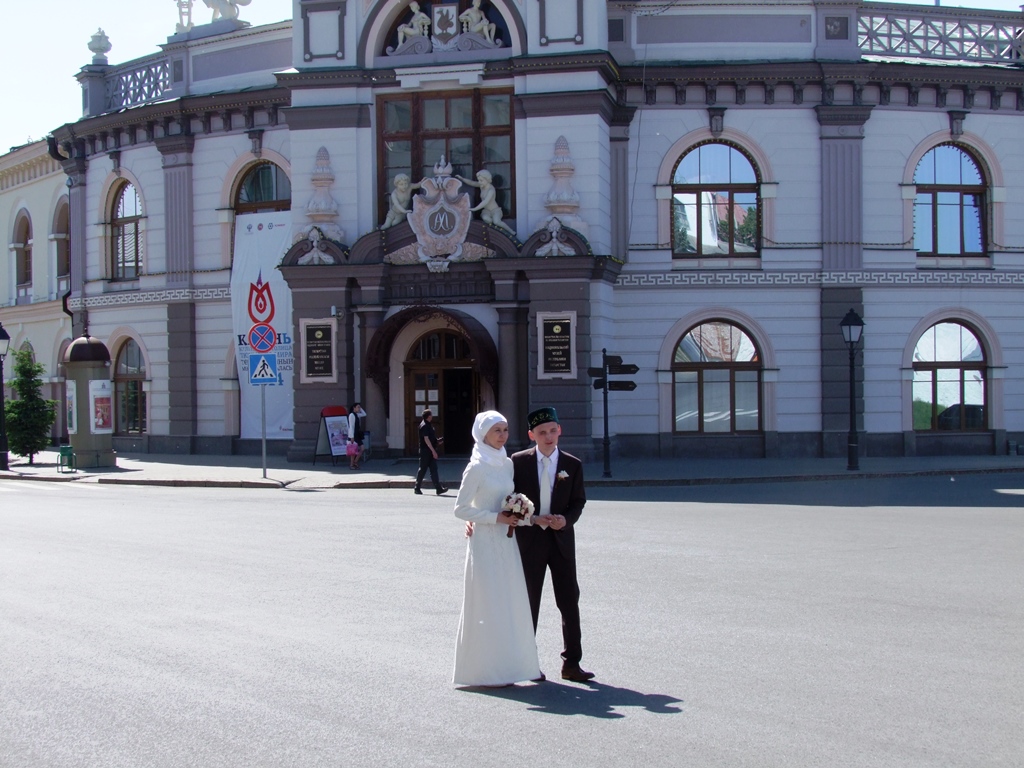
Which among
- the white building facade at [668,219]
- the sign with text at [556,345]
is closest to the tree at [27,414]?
the white building facade at [668,219]

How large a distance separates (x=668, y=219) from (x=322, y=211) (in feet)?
Result: 27.1

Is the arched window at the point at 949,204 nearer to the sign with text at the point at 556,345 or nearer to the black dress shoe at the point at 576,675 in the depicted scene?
the sign with text at the point at 556,345

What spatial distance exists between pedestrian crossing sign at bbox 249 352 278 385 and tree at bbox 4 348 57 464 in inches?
371

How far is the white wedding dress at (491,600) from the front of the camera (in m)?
7.48

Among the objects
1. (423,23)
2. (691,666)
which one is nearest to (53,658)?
(691,666)

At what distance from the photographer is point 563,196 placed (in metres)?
26.6

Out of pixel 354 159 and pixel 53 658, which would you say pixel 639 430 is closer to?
pixel 354 159

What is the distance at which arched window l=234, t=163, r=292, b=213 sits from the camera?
1232 inches

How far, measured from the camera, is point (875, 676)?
24.9 ft

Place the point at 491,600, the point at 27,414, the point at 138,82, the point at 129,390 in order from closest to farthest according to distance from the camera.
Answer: the point at 491,600 → the point at 27,414 → the point at 138,82 → the point at 129,390

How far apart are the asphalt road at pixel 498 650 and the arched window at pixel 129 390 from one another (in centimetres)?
1829

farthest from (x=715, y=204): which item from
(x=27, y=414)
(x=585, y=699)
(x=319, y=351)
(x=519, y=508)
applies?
(x=585, y=699)

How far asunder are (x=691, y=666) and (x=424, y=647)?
1965 mm

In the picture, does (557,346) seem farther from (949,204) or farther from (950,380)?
(949,204)
